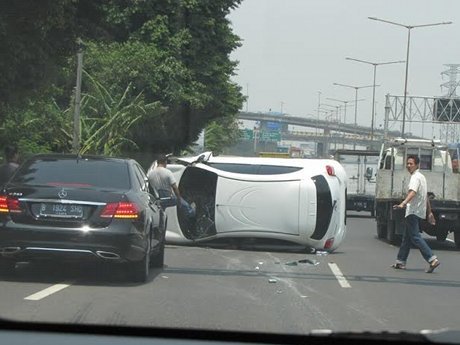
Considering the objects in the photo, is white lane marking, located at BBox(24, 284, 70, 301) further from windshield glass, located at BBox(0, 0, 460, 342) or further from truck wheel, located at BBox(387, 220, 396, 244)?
truck wheel, located at BBox(387, 220, 396, 244)

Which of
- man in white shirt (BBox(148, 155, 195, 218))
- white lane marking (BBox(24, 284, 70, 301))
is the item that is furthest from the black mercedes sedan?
man in white shirt (BBox(148, 155, 195, 218))

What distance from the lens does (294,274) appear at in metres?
11.6

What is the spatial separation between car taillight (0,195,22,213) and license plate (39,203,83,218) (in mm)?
281

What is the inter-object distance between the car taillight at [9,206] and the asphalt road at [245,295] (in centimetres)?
86

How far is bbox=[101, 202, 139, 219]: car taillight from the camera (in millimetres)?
9438

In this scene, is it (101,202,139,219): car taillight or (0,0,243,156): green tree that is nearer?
(101,202,139,219): car taillight

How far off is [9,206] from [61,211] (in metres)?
0.62

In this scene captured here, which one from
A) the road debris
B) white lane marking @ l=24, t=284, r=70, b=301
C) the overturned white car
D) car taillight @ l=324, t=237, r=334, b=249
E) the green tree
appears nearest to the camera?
white lane marking @ l=24, t=284, r=70, b=301

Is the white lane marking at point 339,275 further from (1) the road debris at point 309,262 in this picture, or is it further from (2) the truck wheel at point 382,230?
(2) the truck wheel at point 382,230

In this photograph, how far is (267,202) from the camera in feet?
47.3

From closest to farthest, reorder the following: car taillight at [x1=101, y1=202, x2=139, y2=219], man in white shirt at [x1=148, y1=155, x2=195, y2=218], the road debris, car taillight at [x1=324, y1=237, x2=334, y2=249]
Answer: car taillight at [x1=101, y1=202, x2=139, y2=219], the road debris, man in white shirt at [x1=148, y1=155, x2=195, y2=218], car taillight at [x1=324, y1=237, x2=334, y2=249]

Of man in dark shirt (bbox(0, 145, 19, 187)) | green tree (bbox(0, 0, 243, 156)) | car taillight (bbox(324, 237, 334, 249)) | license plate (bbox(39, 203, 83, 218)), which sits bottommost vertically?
car taillight (bbox(324, 237, 334, 249))

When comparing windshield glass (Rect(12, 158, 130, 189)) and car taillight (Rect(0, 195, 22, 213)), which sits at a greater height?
windshield glass (Rect(12, 158, 130, 189))

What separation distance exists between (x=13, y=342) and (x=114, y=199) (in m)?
4.13
